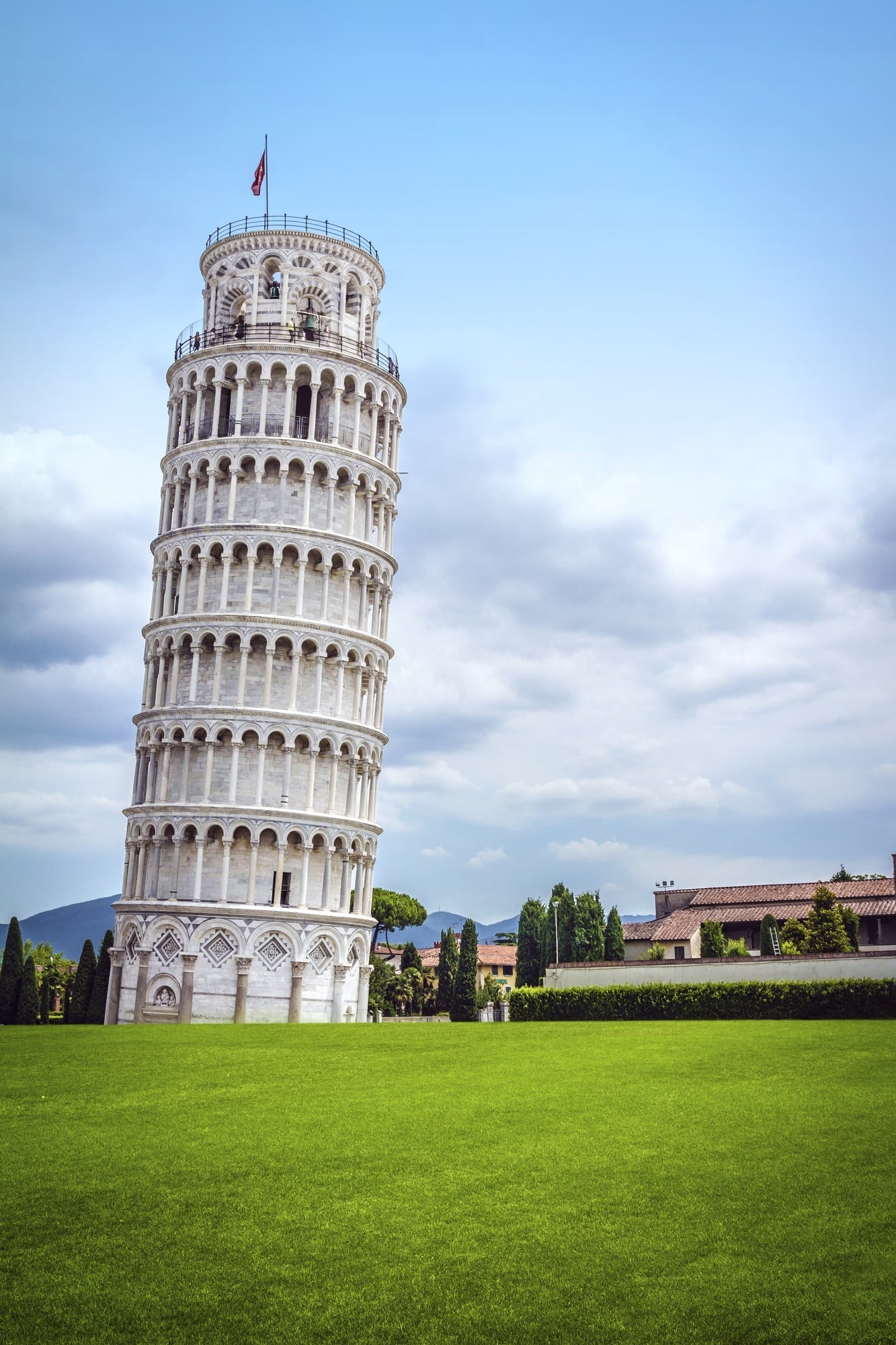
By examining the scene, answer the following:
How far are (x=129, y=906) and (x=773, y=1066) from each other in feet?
144

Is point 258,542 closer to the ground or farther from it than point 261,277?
closer to the ground

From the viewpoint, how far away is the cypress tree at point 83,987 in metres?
73.2

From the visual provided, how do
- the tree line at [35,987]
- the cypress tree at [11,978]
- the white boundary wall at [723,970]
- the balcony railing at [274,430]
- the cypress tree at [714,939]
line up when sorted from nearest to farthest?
1. the white boundary wall at [723,970]
2. the cypress tree at [714,939]
3. the balcony railing at [274,430]
4. the tree line at [35,987]
5. the cypress tree at [11,978]

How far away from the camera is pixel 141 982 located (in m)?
61.8

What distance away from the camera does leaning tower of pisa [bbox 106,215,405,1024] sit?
6178cm

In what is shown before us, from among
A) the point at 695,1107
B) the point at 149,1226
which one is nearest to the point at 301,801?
the point at 695,1107

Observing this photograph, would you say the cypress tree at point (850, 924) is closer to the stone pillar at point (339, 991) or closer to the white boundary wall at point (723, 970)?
the white boundary wall at point (723, 970)

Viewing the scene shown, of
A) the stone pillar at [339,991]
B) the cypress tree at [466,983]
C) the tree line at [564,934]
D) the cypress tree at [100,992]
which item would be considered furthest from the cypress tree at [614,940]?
the cypress tree at [100,992]

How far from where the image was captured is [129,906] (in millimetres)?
63625

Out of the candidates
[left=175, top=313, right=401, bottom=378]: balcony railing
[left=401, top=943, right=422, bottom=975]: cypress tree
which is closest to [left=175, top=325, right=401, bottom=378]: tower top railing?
[left=175, top=313, right=401, bottom=378]: balcony railing

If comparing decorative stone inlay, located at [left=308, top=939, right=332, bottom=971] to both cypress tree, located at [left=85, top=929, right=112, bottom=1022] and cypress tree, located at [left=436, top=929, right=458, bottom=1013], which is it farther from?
cypress tree, located at [left=436, top=929, right=458, bottom=1013]

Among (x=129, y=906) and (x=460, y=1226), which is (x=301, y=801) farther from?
(x=460, y=1226)

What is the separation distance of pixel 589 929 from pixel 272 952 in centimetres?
3774

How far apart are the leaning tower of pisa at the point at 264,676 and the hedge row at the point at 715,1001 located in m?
17.0
